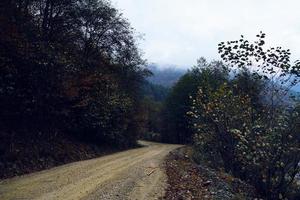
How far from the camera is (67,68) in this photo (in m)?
26.0

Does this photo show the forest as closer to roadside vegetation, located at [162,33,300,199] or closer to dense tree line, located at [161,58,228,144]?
roadside vegetation, located at [162,33,300,199]

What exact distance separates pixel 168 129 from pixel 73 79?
56.7 metres

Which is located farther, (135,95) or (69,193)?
(135,95)

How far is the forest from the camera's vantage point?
17.7 metres

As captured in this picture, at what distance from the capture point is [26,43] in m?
22.6

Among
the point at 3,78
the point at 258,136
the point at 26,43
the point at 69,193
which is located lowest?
the point at 69,193

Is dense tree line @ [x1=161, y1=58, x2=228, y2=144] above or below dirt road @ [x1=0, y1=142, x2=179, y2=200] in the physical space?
above

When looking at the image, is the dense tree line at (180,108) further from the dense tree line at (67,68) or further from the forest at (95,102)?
the forest at (95,102)

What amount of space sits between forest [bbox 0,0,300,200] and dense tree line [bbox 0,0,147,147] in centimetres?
7

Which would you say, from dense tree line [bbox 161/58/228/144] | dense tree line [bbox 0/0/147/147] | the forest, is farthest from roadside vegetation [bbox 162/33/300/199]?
dense tree line [bbox 161/58/228/144]

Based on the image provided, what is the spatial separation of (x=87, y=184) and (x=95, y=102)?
1692cm

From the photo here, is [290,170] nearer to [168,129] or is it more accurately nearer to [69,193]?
[69,193]

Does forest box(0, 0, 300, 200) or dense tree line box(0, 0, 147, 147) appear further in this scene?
dense tree line box(0, 0, 147, 147)

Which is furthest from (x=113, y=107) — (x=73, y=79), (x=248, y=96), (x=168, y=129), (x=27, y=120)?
(x=168, y=129)
